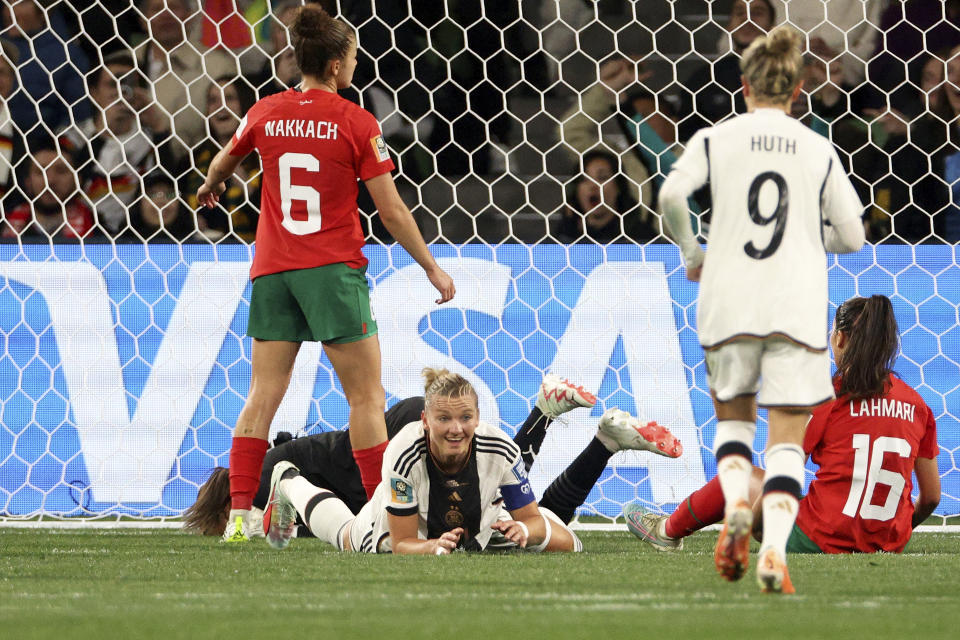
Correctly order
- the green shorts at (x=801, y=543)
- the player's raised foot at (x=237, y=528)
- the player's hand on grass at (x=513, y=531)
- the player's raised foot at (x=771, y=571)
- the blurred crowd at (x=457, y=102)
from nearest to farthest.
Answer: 1. the player's raised foot at (x=771, y=571)
2. the player's hand on grass at (x=513, y=531)
3. the green shorts at (x=801, y=543)
4. the player's raised foot at (x=237, y=528)
5. the blurred crowd at (x=457, y=102)

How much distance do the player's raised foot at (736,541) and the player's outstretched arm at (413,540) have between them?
116cm

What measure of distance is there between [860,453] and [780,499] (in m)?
1.23

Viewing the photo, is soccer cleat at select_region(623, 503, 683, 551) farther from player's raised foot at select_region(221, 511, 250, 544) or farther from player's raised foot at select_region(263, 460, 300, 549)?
player's raised foot at select_region(221, 511, 250, 544)

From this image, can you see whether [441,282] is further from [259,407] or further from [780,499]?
[780,499]

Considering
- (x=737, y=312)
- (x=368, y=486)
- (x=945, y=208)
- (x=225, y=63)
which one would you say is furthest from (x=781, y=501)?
(x=225, y=63)

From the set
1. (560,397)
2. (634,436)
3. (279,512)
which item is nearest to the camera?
(279,512)

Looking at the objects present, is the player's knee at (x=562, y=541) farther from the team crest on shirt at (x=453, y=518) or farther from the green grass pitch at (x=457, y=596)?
the team crest on shirt at (x=453, y=518)

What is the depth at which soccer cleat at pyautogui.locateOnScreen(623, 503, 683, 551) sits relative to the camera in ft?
13.1

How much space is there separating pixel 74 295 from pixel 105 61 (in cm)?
136

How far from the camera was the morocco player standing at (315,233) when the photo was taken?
3902 mm

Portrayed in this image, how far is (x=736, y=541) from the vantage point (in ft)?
8.19

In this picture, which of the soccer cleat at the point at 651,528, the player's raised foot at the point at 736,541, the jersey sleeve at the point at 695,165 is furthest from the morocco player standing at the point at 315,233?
the player's raised foot at the point at 736,541

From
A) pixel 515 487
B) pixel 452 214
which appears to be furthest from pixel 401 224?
pixel 452 214

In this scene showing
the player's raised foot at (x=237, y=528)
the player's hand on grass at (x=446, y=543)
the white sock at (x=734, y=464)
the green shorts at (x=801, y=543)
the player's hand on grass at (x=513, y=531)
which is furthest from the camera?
the player's raised foot at (x=237, y=528)
